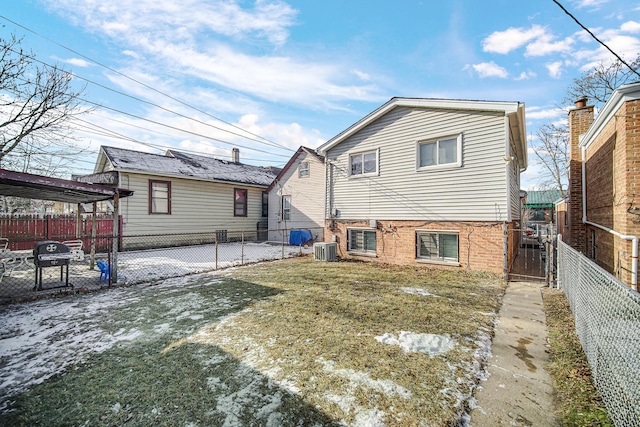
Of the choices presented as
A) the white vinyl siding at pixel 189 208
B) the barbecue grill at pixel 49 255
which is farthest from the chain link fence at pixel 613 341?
the white vinyl siding at pixel 189 208

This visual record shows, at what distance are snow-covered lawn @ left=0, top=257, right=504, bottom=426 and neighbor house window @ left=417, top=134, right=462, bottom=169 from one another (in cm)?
436

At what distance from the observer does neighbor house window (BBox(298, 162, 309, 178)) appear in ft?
60.1

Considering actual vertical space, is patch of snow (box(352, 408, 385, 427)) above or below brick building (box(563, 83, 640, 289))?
below

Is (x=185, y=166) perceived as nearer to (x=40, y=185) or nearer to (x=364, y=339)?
(x=40, y=185)

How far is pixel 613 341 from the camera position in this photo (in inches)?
101

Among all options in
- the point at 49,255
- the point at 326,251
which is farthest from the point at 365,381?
the point at 326,251

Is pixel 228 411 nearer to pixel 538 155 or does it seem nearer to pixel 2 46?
pixel 2 46

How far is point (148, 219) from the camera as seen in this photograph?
1463cm

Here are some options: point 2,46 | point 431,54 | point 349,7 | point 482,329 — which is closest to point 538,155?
point 431,54

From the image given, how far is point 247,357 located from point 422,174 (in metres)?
8.11

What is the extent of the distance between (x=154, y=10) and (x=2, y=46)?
23.1ft

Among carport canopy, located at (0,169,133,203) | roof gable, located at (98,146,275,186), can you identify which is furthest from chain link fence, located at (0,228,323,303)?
roof gable, located at (98,146,275,186)

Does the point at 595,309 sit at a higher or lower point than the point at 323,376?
higher

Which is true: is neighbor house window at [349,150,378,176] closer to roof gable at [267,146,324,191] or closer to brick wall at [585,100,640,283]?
brick wall at [585,100,640,283]
